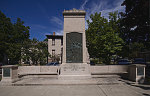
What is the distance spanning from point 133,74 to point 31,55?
13501 mm

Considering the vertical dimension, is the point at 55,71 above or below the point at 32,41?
below

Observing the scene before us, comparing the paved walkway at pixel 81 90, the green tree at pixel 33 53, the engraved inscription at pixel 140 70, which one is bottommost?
the paved walkway at pixel 81 90

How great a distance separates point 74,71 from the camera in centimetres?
770

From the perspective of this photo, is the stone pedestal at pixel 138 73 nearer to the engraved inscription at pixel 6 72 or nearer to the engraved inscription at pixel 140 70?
the engraved inscription at pixel 140 70

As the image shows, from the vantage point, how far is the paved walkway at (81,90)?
5.00m

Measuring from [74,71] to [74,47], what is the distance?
7.25 ft

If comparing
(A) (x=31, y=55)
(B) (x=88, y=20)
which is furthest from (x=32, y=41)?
(B) (x=88, y=20)

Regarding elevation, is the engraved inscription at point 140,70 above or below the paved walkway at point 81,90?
above

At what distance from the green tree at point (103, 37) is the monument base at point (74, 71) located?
10715mm

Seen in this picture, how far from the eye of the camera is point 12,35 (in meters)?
25.3

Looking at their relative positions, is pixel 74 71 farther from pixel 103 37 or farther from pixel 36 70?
pixel 103 37

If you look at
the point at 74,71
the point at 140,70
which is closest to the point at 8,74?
the point at 74,71

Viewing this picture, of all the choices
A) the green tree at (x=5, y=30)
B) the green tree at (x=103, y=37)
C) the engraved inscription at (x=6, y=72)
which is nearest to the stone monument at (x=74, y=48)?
the engraved inscription at (x=6, y=72)

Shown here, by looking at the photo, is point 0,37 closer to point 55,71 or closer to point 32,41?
Answer: point 32,41
